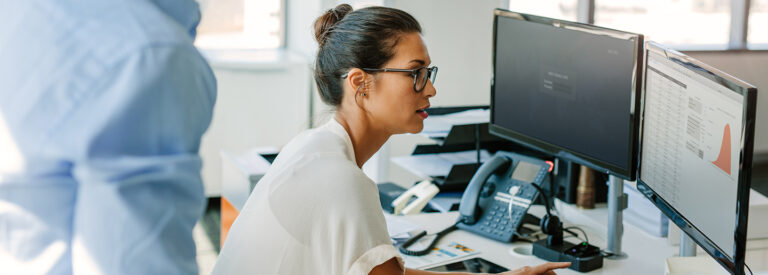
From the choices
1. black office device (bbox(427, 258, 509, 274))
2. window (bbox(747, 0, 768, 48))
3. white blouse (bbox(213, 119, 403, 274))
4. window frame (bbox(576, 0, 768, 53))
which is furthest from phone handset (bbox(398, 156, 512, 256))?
window (bbox(747, 0, 768, 48))

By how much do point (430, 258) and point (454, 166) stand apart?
61 centimetres

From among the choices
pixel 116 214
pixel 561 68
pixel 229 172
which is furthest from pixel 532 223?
pixel 116 214

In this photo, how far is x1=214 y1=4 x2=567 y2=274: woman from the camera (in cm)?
128

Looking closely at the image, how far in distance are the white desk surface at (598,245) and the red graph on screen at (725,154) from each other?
49 centimetres

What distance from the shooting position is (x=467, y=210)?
2.05 m

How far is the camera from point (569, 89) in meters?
1.87

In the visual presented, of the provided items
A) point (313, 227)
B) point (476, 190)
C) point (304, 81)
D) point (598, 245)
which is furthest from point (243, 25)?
point (313, 227)

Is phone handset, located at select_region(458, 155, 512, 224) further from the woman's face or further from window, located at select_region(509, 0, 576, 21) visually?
window, located at select_region(509, 0, 576, 21)

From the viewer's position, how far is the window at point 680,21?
544 cm

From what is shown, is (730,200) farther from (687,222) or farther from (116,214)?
(116,214)

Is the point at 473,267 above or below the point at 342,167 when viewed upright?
below

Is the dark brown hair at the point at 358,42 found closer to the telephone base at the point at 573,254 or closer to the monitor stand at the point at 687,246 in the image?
the telephone base at the point at 573,254

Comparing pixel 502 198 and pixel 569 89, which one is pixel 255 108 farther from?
pixel 569 89

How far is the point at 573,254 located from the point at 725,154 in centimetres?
60
